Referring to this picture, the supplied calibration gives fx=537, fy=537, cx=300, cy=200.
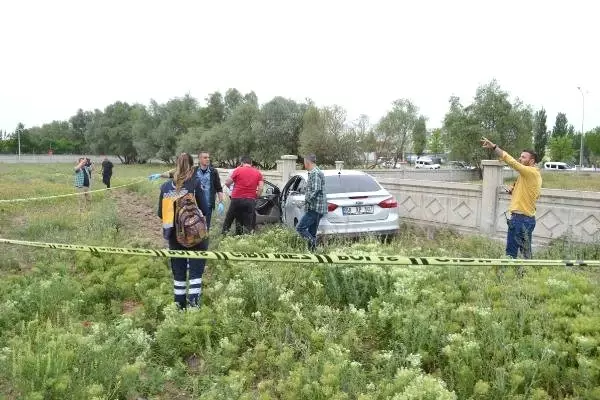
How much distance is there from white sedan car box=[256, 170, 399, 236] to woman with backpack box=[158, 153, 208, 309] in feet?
11.7

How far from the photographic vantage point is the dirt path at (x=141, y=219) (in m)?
10.2

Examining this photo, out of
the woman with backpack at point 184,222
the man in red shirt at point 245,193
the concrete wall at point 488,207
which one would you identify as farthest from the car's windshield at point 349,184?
the woman with backpack at point 184,222

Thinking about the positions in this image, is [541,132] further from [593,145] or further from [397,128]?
[397,128]

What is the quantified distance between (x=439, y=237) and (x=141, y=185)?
53.3 feet

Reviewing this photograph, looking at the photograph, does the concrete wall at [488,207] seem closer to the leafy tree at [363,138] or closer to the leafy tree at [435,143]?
the leafy tree at [363,138]

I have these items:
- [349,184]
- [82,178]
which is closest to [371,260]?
[349,184]

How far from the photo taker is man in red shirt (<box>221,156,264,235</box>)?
9.01 meters

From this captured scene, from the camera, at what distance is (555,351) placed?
356 cm

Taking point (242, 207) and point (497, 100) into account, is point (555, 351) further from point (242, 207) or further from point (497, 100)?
point (497, 100)

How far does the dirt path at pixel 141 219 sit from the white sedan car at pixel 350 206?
96.0 inches

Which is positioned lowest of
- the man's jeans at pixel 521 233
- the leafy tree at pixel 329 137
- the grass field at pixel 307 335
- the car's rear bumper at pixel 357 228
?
the grass field at pixel 307 335

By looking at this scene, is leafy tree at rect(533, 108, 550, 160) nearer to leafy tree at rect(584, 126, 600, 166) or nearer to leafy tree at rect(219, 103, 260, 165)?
leafy tree at rect(584, 126, 600, 166)

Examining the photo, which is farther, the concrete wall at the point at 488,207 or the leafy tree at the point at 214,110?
the leafy tree at the point at 214,110

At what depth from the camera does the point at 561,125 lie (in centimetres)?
10406
